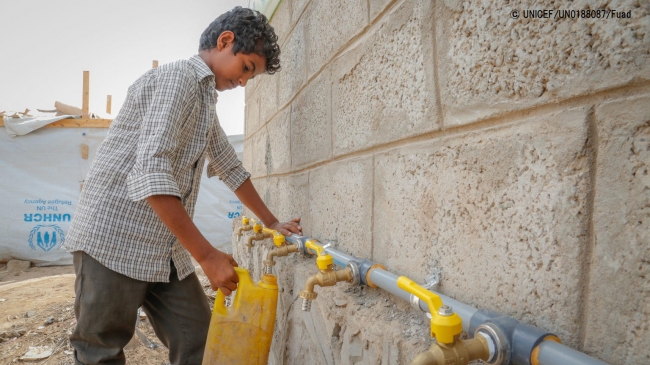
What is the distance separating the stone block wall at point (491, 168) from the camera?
2.02 feet

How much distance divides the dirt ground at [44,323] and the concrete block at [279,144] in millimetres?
2176

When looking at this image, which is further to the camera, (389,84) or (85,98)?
(85,98)

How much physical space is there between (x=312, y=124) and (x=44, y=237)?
786 centimetres

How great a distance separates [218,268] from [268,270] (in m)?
0.46

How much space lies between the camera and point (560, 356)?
2.08 ft

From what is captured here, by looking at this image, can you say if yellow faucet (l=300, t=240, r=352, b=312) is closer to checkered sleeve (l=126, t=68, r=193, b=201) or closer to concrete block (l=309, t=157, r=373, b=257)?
concrete block (l=309, t=157, r=373, b=257)

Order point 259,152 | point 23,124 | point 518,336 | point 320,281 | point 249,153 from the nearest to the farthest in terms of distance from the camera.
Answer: point 518,336
point 320,281
point 259,152
point 249,153
point 23,124

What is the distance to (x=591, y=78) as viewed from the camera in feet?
2.13

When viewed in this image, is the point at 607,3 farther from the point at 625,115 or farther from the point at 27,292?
the point at 27,292

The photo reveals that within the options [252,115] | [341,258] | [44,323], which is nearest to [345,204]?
[341,258]

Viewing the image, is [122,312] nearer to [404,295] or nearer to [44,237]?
[404,295]

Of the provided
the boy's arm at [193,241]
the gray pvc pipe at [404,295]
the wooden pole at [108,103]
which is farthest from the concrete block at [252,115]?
the wooden pole at [108,103]

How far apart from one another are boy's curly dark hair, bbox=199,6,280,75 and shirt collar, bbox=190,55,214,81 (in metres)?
0.19

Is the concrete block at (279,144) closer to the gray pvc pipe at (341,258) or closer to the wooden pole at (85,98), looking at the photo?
the gray pvc pipe at (341,258)
